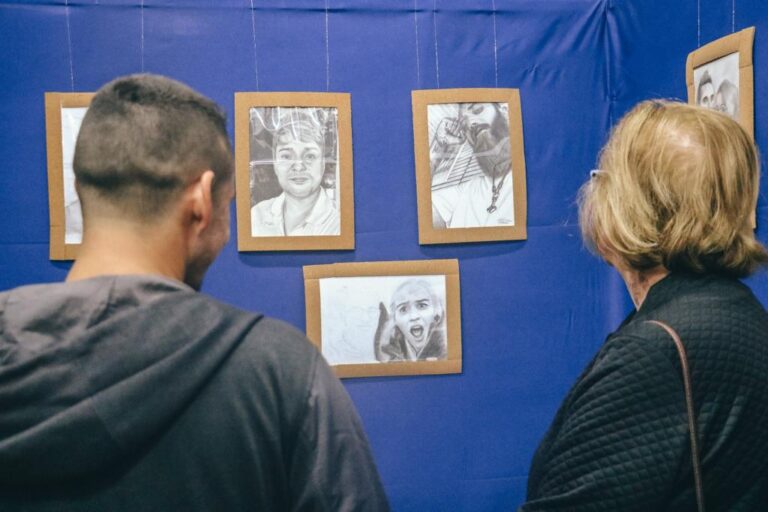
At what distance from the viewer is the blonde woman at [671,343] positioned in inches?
32.4

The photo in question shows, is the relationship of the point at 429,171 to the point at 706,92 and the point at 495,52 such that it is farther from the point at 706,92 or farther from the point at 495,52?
the point at 706,92

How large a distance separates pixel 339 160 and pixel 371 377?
1.80 feet

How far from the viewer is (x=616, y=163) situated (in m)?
0.96

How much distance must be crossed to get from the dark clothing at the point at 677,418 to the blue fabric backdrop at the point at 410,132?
1009mm

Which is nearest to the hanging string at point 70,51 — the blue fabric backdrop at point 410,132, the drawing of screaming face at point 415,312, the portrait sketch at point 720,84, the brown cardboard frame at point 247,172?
the blue fabric backdrop at point 410,132

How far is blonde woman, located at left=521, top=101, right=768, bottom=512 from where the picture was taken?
0.82 metres

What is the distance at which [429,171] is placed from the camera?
186 cm

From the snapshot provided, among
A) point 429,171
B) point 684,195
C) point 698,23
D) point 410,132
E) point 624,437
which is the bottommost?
point 624,437

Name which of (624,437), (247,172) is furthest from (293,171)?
(624,437)

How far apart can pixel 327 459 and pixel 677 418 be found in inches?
15.6

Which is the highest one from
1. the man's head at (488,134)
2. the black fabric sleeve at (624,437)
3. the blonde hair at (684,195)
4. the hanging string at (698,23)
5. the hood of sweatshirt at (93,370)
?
the hanging string at (698,23)

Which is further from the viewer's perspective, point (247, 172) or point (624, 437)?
point (247, 172)

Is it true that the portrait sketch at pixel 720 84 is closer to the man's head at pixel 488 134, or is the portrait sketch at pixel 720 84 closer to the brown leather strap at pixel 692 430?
the man's head at pixel 488 134

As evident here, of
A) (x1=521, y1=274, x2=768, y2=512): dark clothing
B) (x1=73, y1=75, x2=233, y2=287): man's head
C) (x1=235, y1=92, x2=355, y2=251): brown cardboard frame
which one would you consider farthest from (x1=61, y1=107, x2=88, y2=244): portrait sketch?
(x1=521, y1=274, x2=768, y2=512): dark clothing
